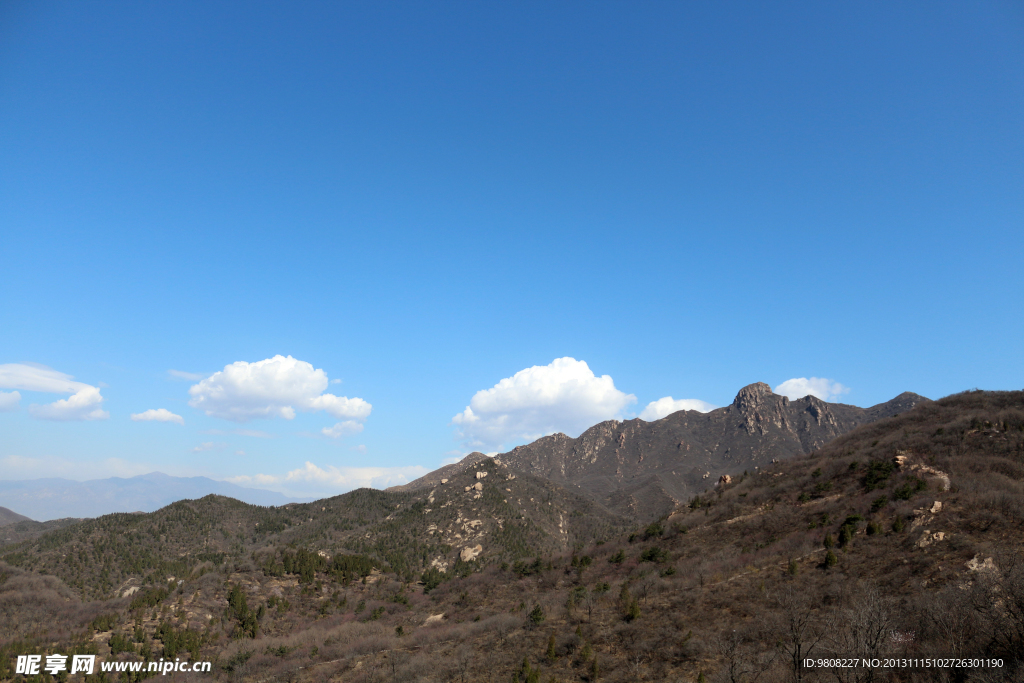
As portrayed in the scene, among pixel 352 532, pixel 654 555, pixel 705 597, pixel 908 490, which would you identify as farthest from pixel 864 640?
pixel 352 532

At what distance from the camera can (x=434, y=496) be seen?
13462cm

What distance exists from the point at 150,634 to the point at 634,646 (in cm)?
5589

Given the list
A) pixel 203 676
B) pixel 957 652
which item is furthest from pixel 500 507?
pixel 957 652

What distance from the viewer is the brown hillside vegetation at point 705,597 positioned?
21.5 meters

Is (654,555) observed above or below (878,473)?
below

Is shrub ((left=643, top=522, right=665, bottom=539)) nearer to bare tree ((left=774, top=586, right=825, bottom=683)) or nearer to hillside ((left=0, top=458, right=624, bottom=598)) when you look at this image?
bare tree ((left=774, top=586, right=825, bottom=683))

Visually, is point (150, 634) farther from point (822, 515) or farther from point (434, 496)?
point (434, 496)

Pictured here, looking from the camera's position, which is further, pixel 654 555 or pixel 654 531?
pixel 654 531

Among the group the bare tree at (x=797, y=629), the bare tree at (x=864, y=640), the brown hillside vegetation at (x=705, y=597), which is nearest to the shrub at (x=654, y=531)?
the brown hillside vegetation at (x=705, y=597)

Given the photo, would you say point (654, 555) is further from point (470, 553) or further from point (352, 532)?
point (352, 532)

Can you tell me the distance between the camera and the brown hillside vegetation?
21.5 meters

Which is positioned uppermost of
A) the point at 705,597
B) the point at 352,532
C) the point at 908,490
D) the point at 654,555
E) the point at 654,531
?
the point at 908,490

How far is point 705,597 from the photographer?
3356 cm

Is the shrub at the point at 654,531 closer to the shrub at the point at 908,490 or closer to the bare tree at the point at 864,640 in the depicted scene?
the shrub at the point at 908,490
